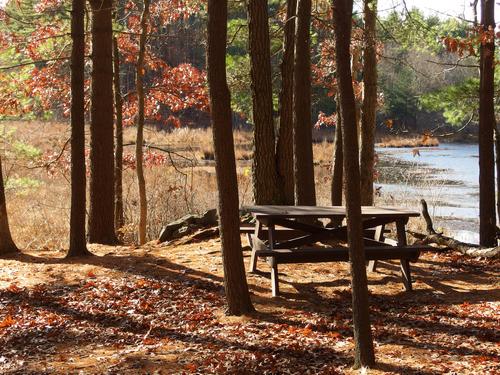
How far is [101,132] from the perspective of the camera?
11.0 m

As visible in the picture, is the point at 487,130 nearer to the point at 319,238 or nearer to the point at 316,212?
the point at 319,238

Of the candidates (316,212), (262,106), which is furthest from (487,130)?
(316,212)

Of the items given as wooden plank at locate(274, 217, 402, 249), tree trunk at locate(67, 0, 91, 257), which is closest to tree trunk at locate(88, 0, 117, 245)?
tree trunk at locate(67, 0, 91, 257)

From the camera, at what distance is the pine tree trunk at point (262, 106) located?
942 centimetres

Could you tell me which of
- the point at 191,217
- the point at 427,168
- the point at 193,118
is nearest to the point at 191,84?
the point at 191,217

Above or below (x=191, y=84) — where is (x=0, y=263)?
below

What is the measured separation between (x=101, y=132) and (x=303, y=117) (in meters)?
3.49

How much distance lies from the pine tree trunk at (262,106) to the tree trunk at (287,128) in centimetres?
12

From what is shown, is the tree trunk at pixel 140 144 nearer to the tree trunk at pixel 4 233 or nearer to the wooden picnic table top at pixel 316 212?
the tree trunk at pixel 4 233

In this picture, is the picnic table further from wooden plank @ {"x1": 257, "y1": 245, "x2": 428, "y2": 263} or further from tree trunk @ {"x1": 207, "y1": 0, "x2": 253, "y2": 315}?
tree trunk @ {"x1": 207, "y1": 0, "x2": 253, "y2": 315}

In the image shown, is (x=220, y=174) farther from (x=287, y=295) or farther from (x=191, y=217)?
(x=191, y=217)

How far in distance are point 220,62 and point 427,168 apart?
75.5ft

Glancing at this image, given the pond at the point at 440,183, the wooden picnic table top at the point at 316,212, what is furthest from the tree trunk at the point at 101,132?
the pond at the point at 440,183

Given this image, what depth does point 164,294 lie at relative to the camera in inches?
294
